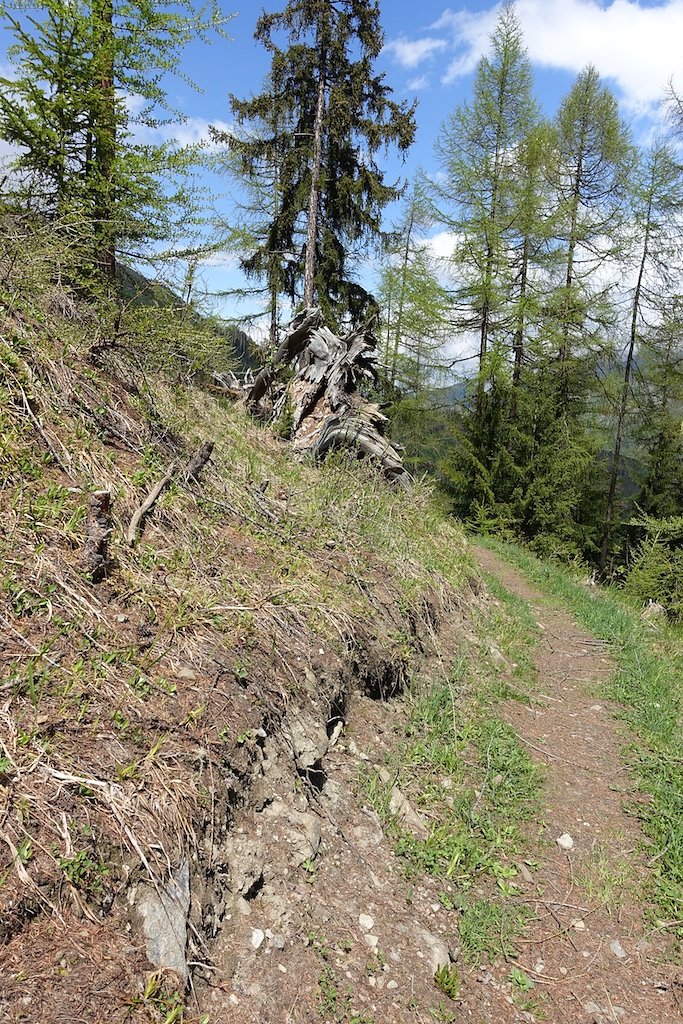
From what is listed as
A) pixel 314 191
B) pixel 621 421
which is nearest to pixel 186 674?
pixel 314 191

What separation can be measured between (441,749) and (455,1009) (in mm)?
1656

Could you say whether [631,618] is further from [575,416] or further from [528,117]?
[528,117]

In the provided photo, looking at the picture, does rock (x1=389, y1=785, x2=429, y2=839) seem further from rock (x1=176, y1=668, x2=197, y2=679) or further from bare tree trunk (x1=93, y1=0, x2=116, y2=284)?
bare tree trunk (x1=93, y1=0, x2=116, y2=284)

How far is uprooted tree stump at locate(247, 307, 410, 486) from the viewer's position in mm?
7762

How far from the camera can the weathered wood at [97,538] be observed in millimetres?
3041

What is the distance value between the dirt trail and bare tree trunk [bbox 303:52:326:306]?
1210 centimetres

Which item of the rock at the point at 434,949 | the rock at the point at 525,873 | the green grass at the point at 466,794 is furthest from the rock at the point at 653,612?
the rock at the point at 434,949

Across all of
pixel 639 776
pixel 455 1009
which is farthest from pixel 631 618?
pixel 455 1009

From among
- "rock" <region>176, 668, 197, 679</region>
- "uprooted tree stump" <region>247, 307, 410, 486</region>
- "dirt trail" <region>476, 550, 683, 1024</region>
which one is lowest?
"dirt trail" <region>476, 550, 683, 1024</region>

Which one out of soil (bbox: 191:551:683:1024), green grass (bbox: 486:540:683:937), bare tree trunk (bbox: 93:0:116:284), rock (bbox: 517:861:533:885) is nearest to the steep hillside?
soil (bbox: 191:551:683:1024)

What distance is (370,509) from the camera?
6.04m

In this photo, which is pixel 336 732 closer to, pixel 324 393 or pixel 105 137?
pixel 324 393

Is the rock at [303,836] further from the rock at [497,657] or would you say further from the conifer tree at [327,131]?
the conifer tree at [327,131]

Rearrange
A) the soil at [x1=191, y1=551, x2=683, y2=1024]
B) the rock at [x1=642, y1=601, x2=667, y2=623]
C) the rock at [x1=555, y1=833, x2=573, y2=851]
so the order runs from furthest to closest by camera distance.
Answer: the rock at [x1=642, y1=601, x2=667, y2=623] < the rock at [x1=555, y1=833, x2=573, y2=851] < the soil at [x1=191, y1=551, x2=683, y2=1024]
